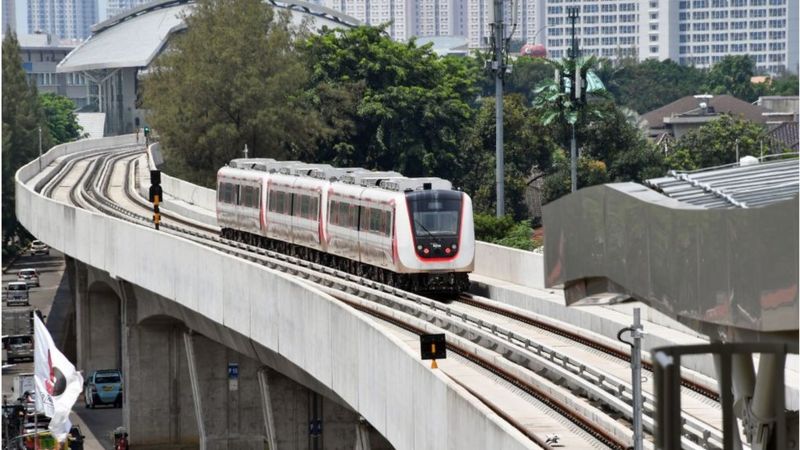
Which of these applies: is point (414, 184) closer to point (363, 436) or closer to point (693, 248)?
point (363, 436)

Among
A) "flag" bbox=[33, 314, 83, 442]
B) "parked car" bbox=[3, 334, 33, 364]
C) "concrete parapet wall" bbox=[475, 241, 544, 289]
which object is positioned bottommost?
"parked car" bbox=[3, 334, 33, 364]

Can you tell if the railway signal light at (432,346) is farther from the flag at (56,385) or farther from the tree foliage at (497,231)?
the tree foliage at (497,231)

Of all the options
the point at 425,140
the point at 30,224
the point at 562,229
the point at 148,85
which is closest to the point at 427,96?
the point at 425,140

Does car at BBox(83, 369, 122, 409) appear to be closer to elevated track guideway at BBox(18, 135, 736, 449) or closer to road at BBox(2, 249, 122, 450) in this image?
road at BBox(2, 249, 122, 450)

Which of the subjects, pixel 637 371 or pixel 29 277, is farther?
pixel 29 277

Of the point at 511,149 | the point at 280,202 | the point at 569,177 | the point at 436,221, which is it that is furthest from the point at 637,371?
the point at 511,149

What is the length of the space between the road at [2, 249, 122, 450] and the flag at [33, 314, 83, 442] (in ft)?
66.4

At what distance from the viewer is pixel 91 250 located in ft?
186

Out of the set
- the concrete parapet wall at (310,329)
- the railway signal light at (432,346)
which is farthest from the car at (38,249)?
the railway signal light at (432,346)

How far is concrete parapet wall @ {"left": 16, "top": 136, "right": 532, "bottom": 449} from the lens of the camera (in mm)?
24531

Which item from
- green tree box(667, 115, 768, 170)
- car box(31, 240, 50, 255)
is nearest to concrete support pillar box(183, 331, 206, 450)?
green tree box(667, 115, 768, 170)

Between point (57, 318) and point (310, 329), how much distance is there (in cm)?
6579

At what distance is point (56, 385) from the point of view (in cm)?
3978

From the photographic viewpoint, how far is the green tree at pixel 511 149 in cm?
9881
